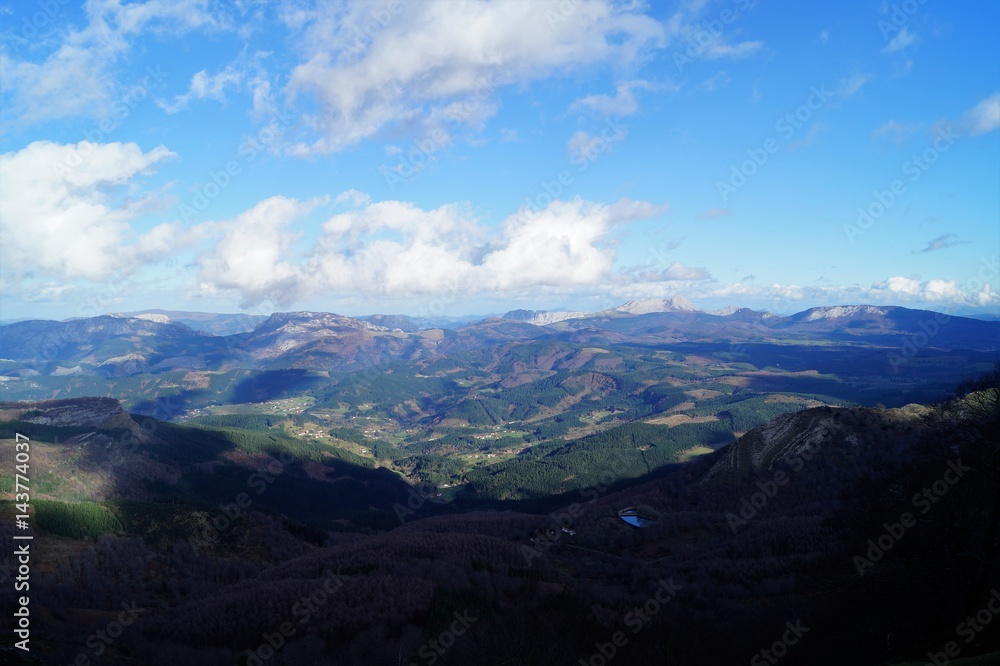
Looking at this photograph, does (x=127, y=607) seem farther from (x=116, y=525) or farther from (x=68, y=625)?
(x=116, y=525)

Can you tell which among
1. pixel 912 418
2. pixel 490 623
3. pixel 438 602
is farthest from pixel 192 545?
pixel 912 418

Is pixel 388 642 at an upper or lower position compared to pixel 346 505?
upper

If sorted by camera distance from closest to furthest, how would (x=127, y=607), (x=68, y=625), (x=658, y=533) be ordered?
1. (x=68, y=625)
2. (x=127, y=607)
3. (x=658, y=533)

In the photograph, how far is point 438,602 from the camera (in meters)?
51.8

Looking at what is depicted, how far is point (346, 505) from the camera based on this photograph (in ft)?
620

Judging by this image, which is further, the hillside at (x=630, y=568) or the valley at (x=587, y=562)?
the valley at (x=587, y=562)

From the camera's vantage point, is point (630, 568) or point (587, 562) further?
point (587, 562)

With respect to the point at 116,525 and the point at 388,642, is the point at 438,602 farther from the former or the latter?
the point at 116,525

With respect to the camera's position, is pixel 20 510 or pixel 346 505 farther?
pixel 346 505

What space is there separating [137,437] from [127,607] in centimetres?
15437

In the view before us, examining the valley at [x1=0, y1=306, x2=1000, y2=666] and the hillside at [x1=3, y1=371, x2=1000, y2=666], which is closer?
the hillside at [x1=3, y1=371, x2=1000, y2=666]

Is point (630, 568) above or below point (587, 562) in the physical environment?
above

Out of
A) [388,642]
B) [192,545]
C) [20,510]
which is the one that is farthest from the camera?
[192,545]

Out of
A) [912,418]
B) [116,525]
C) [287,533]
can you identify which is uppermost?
[912,418]
